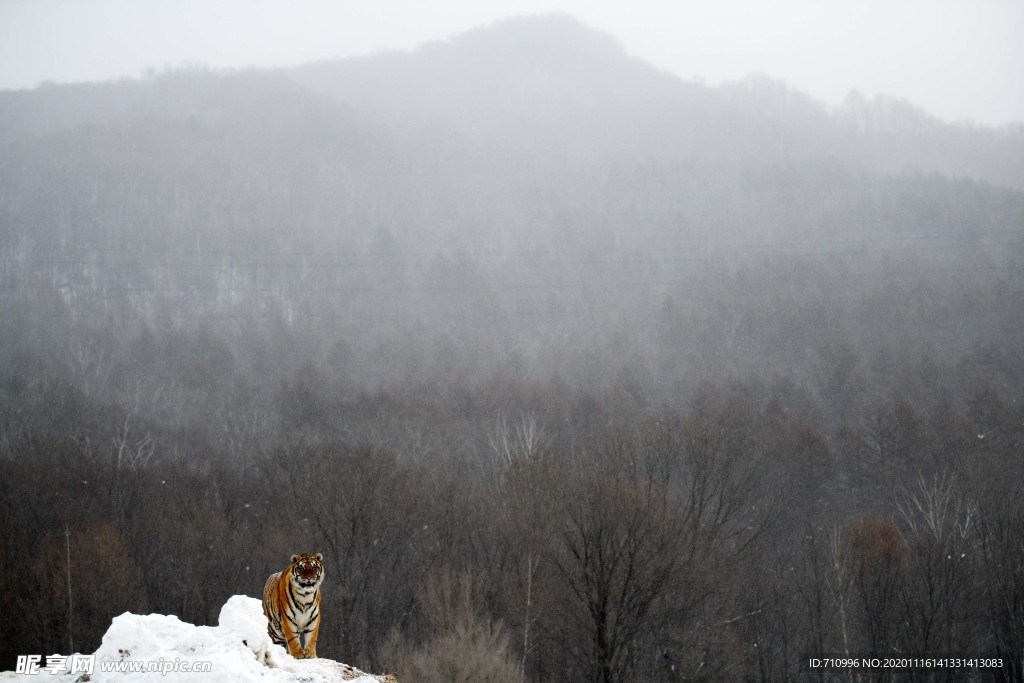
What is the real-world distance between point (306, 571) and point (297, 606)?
1.69 feet

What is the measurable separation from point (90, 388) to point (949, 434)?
66171 millimetres

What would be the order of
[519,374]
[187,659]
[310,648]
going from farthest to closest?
[519,374]
[310,648]
[187,659]

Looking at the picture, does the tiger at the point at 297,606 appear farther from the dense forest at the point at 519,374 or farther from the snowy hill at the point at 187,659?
the dense forest at the point at 519,374

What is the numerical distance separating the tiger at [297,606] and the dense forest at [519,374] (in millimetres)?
8889

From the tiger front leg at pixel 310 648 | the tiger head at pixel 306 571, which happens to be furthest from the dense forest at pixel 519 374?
the tiger head at pixel 306 571

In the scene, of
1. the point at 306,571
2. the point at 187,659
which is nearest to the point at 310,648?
the point at 306,571

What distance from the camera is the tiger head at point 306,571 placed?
10219mm

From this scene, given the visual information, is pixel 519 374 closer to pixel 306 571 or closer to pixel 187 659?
pixel 306 571

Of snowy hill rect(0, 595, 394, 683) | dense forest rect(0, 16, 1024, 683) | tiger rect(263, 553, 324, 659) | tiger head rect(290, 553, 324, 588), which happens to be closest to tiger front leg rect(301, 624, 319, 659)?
tiger rect(263, 553, 324, 659)

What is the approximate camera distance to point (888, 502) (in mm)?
41062

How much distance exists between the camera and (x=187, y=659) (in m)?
7.88

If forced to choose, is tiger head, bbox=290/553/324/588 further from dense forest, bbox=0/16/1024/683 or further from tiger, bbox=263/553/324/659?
dense forest, bbox=0/16/1024/683

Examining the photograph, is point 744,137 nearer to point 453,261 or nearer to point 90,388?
point 453,261

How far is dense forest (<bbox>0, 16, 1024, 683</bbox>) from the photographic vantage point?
86.2 feet
